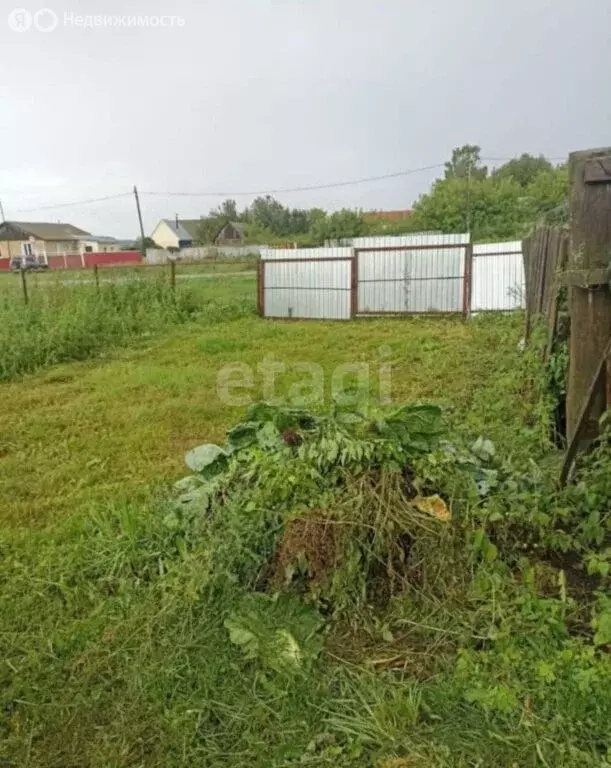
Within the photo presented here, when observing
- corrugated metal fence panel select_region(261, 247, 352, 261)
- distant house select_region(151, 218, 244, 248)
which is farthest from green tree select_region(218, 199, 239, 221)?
corrugated metal fence panel select_region(261, 247, 352, 261)

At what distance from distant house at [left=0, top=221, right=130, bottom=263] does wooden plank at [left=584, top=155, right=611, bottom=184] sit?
4483 cm

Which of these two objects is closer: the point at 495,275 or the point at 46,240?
the point at 495,275

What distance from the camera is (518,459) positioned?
9.47 feet

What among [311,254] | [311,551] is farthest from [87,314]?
[311,551]

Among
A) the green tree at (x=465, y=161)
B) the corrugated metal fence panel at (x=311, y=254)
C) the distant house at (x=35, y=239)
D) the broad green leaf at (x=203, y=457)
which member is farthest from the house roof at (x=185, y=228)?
the broad green leaf at (x=203, y=457)

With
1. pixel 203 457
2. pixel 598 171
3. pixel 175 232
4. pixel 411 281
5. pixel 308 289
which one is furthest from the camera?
pixel 175 232

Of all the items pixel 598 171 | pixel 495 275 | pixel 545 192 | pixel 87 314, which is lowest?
pixel 87 314

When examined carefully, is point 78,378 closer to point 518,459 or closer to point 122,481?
point 122,481

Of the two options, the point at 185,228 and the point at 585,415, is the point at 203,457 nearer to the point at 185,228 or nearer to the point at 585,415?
the point at 585,415

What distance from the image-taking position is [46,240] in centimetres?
4825

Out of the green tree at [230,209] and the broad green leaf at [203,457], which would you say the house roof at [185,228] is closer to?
the green tree at [230,209]

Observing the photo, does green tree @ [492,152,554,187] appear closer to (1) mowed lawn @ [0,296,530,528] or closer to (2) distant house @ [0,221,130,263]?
(2) distant house @ [0,221,130,263]

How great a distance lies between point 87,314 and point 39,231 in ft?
160

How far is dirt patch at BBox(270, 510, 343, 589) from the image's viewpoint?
1.92 meters
